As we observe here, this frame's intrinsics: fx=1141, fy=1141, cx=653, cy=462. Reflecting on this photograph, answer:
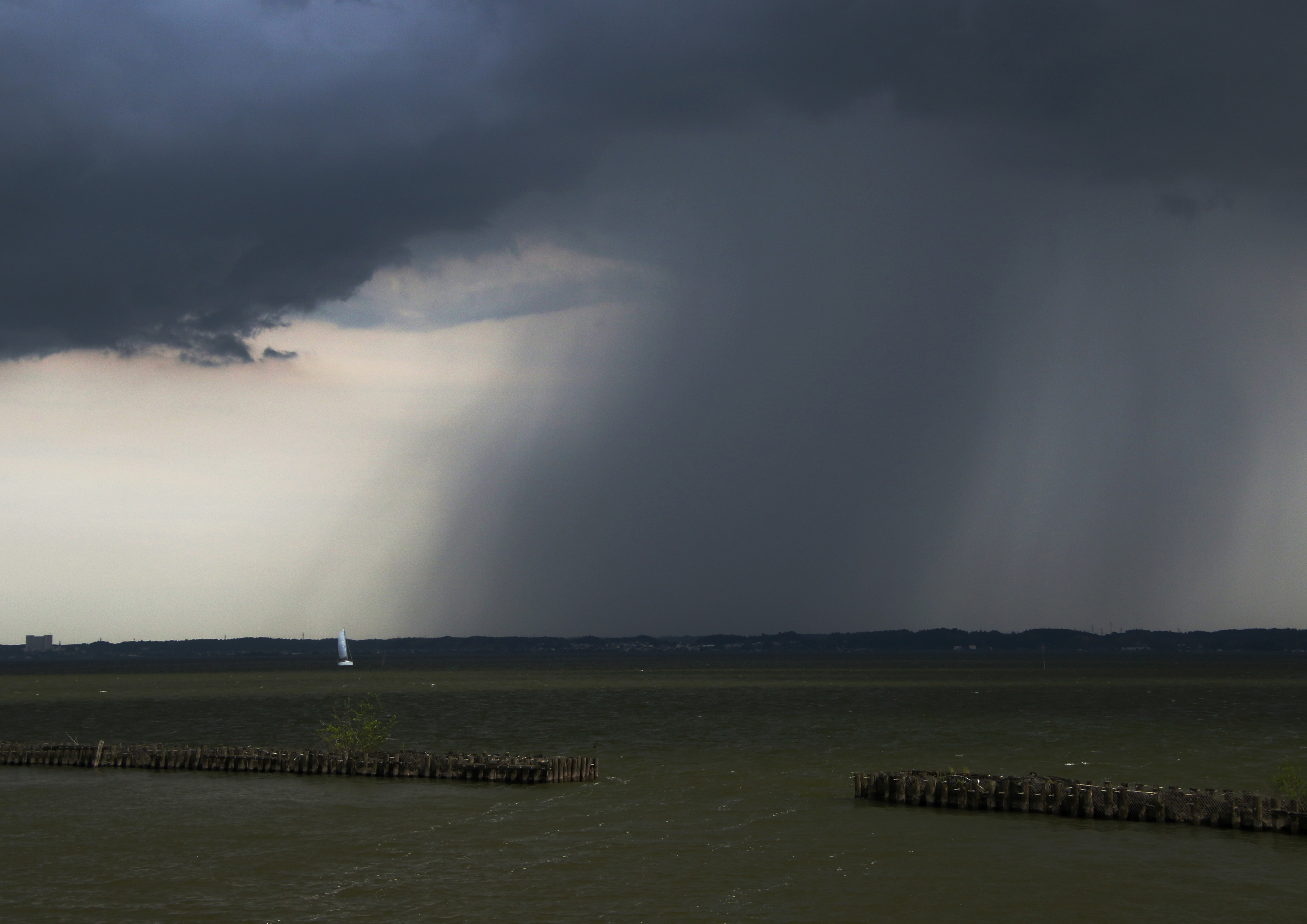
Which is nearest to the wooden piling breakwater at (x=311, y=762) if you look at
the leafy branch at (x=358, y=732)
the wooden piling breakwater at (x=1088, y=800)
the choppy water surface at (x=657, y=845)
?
the choppy water surface at (x=657, y=845)

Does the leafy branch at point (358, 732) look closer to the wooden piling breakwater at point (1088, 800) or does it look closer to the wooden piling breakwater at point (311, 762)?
the wooden piling breakwater at point (311, 762)

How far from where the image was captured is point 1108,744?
230ft

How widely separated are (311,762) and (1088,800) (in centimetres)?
3382

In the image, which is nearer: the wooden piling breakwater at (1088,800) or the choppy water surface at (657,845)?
the choppy water surface at (657,845)

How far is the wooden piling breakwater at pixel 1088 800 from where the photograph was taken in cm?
3606

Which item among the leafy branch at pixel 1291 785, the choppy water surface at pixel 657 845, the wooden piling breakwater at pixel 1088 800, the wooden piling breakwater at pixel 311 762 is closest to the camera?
the choppy water surface at pixel 657 845

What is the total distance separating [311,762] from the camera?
173 feet

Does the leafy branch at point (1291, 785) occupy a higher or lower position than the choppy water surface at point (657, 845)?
higher

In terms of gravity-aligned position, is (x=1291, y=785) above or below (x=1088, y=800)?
above

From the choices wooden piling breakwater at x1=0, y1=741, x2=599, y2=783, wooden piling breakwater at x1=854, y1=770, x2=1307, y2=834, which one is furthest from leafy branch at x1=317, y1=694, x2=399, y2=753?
wooden piling breakwater at x1=854, y1=770, x2=1307, y2=834

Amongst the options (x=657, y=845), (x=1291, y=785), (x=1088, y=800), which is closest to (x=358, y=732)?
(x=657, y=845)

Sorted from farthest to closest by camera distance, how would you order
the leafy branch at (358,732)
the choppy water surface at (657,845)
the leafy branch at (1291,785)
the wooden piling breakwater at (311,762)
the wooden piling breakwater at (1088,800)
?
the leafy branch at (358,732)
the wooden piling breakwater at (311,762)
the leafy branch at (1291,785)
the wooden piling breakwater at (1088,800)
the choppy water surface at (657,845)

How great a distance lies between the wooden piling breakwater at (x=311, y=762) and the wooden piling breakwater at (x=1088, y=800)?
13797 mm

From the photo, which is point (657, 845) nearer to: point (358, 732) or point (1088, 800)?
point (1088, 800)
